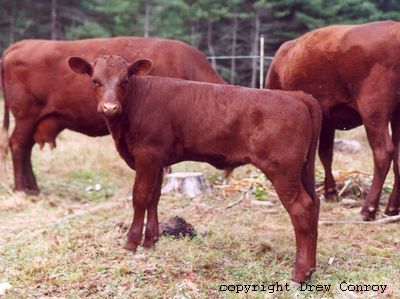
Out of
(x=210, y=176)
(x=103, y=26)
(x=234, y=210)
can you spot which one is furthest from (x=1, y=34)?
(x=234, y=210)

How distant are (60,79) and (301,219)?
14.8ft

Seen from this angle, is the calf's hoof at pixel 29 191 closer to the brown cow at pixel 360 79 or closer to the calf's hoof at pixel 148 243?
the calf's hoof at pixel 148 243

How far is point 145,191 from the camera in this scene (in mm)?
4820

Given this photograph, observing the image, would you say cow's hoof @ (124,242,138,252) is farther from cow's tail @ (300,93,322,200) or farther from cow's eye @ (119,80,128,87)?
cow's tail @ (300,93,322,200)

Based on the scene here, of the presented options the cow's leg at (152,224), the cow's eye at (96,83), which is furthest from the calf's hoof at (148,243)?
the cow's eye at (96,83)

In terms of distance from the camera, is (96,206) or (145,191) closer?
(145,191)

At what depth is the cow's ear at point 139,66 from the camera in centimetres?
479

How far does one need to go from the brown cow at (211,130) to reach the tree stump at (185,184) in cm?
280

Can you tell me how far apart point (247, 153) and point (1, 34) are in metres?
24.4

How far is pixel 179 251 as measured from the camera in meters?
4.95

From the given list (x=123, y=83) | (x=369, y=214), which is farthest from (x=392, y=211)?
(x=123, y=83)

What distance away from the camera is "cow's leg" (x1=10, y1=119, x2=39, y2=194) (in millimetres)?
7898

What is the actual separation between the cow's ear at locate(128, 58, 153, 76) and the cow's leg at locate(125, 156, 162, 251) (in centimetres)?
76

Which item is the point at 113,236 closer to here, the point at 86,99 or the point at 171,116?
the point at 171,116
